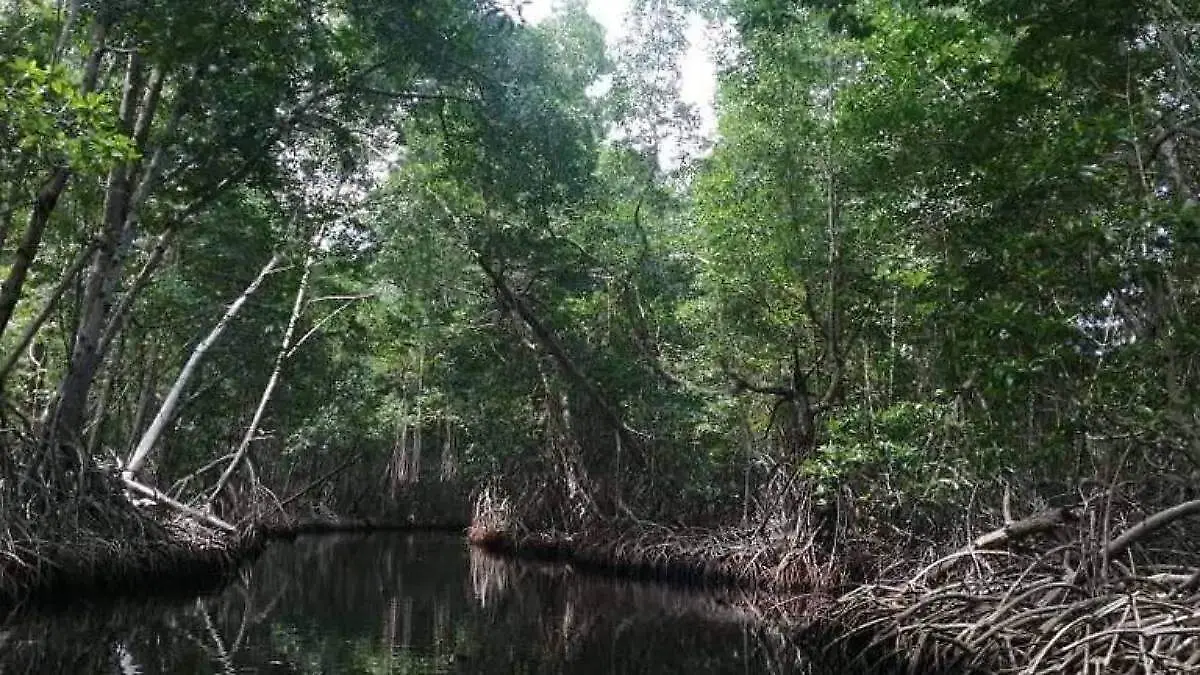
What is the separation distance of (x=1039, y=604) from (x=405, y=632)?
16.0ft

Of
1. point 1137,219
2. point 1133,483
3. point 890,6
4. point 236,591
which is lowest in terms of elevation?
point 236,591

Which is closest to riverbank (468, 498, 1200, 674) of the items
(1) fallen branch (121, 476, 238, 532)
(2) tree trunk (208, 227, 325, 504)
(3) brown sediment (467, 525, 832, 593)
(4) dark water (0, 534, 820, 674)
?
(4) dark water (0, 534, 820, 674)

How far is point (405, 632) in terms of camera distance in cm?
827

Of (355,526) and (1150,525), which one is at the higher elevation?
(1150,525)

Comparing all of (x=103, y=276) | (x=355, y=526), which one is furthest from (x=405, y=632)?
(x=355, y=526)

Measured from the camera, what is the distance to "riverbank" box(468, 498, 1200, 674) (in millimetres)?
5000

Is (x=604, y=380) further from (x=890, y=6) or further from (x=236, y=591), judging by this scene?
(x=890, y=6)

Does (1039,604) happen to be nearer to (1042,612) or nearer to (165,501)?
(1042,612)

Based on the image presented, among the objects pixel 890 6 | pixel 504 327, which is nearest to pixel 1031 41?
pixel 890 6

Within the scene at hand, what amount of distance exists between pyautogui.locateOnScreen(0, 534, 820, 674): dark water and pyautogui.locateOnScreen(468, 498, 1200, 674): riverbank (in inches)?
27.9

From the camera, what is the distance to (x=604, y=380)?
14.6 metres

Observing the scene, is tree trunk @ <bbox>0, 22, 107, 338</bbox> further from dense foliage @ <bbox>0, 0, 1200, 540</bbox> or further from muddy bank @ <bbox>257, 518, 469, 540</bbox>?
muddy bank @ <bbox>257, 518, 469, 540</bbox>

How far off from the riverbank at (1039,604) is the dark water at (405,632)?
27.9 inches

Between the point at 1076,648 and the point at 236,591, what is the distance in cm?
874
